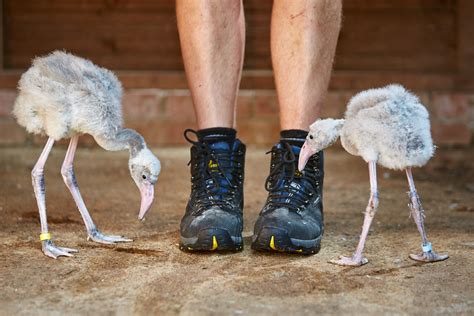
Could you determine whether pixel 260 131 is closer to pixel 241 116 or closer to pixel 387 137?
pixel 241 116

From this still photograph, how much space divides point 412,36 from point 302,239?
11.4 feet

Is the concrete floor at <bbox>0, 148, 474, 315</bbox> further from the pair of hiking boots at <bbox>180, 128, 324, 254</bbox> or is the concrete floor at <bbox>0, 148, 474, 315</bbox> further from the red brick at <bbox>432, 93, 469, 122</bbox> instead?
the red brick at <bbox>432, 93, 469, 122</bbox>

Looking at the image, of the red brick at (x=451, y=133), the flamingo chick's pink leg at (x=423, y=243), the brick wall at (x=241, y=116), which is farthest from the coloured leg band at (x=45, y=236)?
the red brick at (x=451, y=133)

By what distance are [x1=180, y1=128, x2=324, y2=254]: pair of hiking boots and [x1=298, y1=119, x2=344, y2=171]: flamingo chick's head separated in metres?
0.06

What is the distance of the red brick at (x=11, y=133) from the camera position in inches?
229

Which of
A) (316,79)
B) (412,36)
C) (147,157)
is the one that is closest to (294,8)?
(316,79)

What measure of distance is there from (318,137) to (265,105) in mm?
2748

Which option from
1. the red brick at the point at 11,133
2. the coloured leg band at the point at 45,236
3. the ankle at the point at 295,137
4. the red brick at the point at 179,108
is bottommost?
the coloured leg band at the point at 45,236

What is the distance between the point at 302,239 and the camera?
3.02 metres

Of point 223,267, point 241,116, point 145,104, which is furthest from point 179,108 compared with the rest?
point 223,267

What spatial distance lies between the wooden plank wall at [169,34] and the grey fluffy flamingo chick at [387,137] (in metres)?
3.14

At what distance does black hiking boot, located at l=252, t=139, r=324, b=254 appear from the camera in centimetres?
301

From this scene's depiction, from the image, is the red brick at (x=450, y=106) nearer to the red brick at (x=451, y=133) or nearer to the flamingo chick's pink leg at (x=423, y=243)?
the red brick at (x=451, y=133)

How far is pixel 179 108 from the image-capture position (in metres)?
5.85
